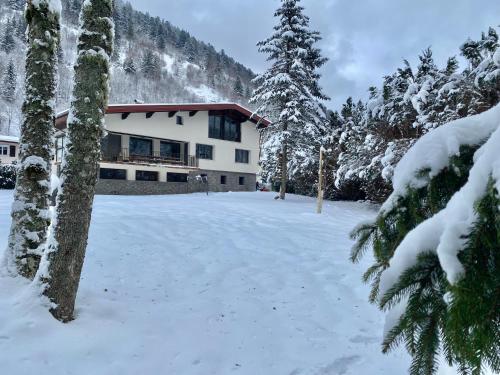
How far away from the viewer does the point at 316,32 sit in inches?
891

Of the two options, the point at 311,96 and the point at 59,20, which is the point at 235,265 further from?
the point at 311,96

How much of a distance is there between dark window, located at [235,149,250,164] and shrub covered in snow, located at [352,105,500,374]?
99.6ft

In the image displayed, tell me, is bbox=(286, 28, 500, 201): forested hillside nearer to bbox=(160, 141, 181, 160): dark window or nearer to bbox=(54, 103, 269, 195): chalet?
bbox=(54, 103, 269, 195): chalet

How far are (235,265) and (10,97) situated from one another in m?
90.7

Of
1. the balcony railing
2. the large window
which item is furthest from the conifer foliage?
the large window

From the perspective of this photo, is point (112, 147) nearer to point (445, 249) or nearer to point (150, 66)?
point (445, 249)

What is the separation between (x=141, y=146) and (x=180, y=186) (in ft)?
14.4

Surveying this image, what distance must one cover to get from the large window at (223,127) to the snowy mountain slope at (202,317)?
2350 centimetres

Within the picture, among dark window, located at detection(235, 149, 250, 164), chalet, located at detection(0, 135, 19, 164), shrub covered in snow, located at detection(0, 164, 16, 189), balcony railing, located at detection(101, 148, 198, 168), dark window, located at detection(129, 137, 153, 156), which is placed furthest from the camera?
chalet, located at detection(0, 135, 19, 164)

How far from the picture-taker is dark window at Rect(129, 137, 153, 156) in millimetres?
27153

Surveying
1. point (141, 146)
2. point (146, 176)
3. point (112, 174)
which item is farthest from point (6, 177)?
point (141, 146)

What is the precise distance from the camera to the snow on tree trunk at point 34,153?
14.2 ft

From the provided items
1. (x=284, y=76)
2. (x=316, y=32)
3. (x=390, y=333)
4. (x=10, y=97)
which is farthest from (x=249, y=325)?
(x=10, y=97)

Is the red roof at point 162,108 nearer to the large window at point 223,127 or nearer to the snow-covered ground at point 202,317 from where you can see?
the large window at point 223,127
